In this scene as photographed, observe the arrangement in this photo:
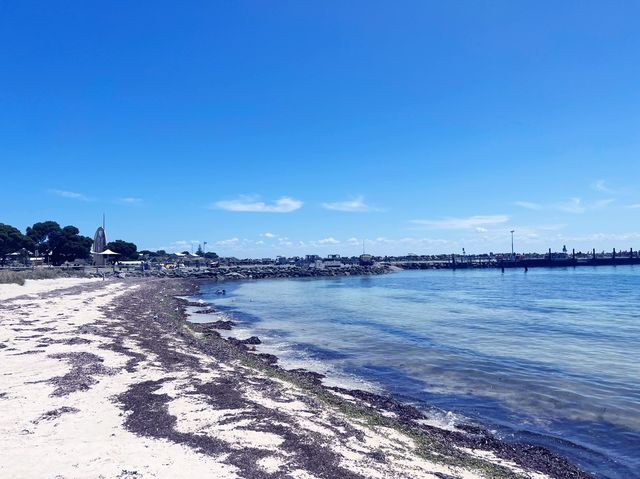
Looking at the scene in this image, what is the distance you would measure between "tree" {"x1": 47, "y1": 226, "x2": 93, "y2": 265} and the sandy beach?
75.5 meters

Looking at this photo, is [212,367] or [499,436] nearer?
[499,436]

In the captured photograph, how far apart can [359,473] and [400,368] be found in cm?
890

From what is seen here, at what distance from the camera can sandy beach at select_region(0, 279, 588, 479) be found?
5.52 m

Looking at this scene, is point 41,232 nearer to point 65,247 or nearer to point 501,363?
point 65,247

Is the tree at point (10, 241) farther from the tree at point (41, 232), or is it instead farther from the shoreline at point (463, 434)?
the shoreline at point (463, 434)

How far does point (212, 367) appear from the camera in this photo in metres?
11.5

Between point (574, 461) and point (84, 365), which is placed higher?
point (84, 365)

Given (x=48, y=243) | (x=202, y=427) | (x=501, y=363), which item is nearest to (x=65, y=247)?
(x=48, y=243)

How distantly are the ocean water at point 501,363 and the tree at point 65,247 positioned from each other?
6250cm

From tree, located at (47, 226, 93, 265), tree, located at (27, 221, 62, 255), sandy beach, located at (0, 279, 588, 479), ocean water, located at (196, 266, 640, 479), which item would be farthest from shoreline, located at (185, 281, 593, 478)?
tree, located at (27, 221, 62, 255)

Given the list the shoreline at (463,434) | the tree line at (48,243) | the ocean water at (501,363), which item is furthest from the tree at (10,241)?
the shoreline at (463,434)

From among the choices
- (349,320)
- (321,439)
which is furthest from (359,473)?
(349,320)

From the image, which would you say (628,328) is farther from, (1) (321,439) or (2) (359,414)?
(1) (321,439)

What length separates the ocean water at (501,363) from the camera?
9.06 meters
